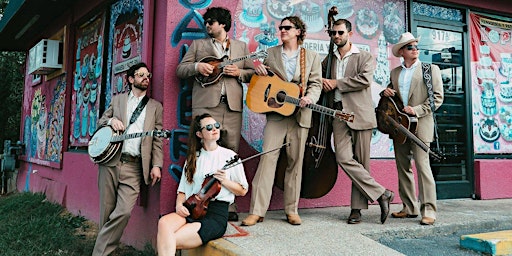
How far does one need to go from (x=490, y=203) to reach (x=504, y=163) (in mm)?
1012

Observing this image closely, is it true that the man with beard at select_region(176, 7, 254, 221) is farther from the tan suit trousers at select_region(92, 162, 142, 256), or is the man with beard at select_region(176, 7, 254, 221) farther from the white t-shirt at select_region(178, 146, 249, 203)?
the tan suit trousers at select_region(92, 162, 142, 256)

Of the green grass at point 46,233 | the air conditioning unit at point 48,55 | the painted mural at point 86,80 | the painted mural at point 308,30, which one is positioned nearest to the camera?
the painted mural at point 308,30

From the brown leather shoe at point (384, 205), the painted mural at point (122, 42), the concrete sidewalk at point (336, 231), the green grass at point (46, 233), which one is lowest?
the green grass at point (46, 233)

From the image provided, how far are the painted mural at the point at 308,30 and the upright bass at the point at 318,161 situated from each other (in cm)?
83

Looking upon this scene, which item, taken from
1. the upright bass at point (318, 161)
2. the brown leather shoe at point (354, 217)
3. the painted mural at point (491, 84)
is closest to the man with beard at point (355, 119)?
the brown leather shoe at point (354, 217)

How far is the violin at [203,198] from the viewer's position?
3463mm

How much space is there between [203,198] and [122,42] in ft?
10.6

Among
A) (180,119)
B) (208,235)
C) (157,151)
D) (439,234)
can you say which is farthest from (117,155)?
(439,234)

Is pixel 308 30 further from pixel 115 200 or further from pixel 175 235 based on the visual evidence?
pixel 175 235

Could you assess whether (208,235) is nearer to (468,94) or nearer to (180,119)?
(180,119)

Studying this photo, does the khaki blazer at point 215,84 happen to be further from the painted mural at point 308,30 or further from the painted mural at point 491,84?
the painted mural at point 491,84

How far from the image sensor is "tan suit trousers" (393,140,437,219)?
4.32 m

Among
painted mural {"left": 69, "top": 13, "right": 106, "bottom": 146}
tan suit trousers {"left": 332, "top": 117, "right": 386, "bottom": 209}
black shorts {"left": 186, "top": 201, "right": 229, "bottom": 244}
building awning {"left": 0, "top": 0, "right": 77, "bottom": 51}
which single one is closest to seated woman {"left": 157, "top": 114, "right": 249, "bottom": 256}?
black shorts {"left": 186, "top": 201, "right": 229, "bottom": 244}

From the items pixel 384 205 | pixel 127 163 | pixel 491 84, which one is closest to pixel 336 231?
pixel 384 205
